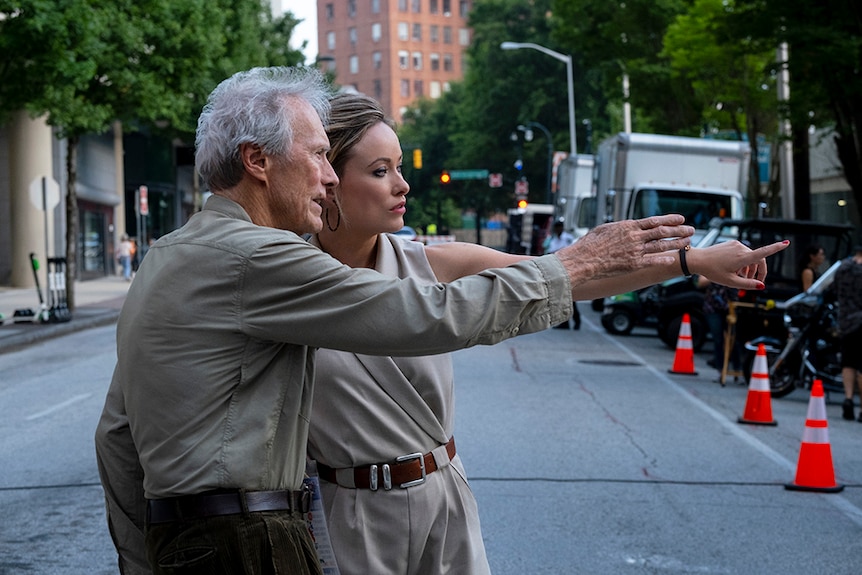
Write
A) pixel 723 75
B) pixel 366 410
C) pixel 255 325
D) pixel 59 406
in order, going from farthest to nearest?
1. pixel 723 75
2. pixel 59 406
3. pixel 366 410
4. pixel 255 325

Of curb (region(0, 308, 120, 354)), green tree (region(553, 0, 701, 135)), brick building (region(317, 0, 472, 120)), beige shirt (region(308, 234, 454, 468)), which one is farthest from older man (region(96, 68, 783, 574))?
brick building (region(317, 0, 472, 120))

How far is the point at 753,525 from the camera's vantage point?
24.5 feet

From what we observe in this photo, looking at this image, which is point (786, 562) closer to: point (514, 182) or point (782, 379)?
point (782, 379)

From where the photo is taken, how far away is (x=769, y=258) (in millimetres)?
19281

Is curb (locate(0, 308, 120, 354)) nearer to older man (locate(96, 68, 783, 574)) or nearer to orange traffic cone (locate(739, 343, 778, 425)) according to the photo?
orange traffic cone (locate(739, 343, 778, 425))

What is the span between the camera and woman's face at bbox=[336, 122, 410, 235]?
306cm

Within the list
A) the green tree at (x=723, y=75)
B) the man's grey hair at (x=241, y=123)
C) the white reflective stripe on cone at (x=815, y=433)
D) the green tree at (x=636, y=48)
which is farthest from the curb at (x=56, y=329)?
the green tree at (x=636, y=48)

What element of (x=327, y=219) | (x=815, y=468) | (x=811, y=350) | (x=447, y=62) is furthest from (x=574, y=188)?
(x=447, y=62)

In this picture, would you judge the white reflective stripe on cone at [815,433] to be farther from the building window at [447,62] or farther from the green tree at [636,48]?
the building window at [447,62]

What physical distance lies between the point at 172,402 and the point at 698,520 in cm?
562

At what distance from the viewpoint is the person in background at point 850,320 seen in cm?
1254

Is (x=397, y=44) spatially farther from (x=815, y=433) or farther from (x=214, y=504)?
(x=214, y=504)

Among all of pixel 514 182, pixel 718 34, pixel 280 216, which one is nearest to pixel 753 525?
pixel 280 216

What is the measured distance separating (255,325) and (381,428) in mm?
613
